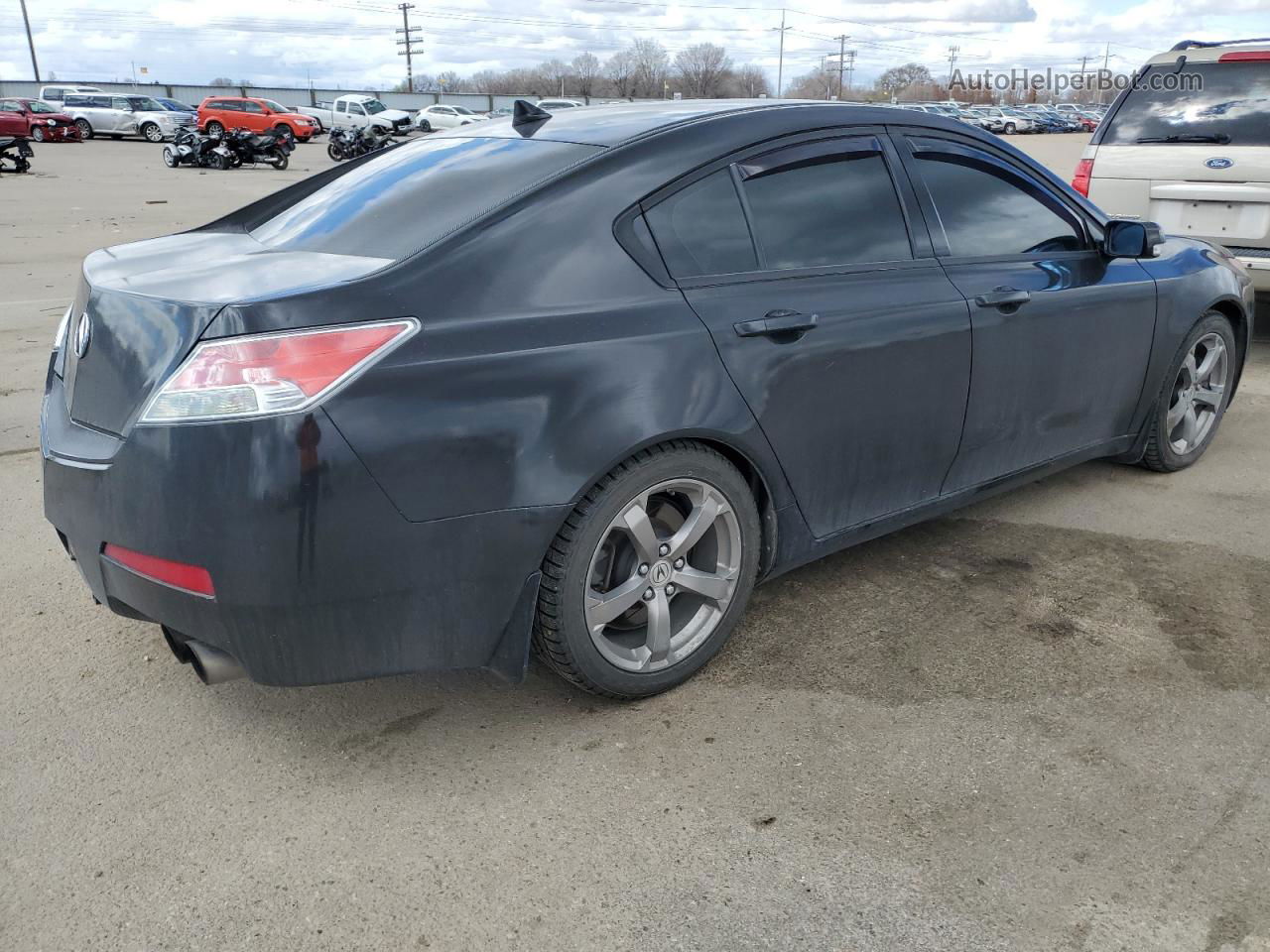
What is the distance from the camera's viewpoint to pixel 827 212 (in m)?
3.28

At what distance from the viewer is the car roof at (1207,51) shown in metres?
6.87

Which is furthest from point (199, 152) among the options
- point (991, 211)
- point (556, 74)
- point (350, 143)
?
point (556, 74)

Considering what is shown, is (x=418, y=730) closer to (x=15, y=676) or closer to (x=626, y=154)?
(x=15, y=676)

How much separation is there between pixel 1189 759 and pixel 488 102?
7960cm

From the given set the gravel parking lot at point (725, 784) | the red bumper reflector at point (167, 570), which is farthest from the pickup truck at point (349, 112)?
the red bumper reflector at point (167, 570)

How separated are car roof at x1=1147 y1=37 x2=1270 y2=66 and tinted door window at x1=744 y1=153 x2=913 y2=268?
4805mm

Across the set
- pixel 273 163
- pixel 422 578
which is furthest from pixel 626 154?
pixel 273 163

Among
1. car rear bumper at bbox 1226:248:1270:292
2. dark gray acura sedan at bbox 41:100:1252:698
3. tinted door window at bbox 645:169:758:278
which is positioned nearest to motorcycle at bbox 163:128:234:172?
car rear bumper at bbox 1226:248:1270:292

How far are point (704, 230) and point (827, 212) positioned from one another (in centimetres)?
49

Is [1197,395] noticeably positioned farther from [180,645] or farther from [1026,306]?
[180,645]

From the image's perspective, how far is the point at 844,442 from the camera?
3270 millimetres

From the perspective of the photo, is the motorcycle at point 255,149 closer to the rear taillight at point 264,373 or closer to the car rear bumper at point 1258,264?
the car rear bumper at point 1258,264

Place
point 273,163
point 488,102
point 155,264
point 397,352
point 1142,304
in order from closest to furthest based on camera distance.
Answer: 1. point 397,352
2. point 155,264
3. point 1142,304
4. point 273,163
5. point 488,102

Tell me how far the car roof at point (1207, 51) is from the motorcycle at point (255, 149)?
23.8 m
